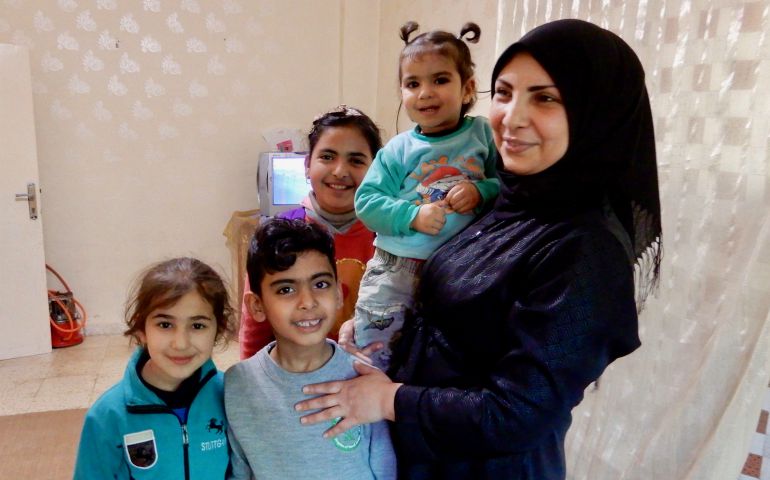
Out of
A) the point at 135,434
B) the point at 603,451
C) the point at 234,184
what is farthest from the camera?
the point at 234,184

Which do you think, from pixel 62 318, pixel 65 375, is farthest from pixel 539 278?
pixel 62 318

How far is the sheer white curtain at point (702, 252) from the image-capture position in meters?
1.36

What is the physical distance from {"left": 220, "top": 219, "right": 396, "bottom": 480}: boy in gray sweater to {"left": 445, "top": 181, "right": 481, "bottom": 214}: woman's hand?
0.30 metres

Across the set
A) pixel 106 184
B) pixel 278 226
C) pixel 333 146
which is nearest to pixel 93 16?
pixel 106 184

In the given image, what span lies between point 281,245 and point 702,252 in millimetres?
1168

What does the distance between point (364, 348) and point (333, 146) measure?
1.97ft

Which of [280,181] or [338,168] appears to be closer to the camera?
[338,168]

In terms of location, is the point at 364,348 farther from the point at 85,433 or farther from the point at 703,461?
the point at 703,461

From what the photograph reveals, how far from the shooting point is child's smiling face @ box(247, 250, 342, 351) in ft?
3.60

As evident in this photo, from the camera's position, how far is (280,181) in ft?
12.9

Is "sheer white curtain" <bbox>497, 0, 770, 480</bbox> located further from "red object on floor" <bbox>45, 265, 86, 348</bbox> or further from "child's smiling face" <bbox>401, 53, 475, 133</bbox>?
"red object on floor" <bbox>45, 265, 86, 348</bbox>

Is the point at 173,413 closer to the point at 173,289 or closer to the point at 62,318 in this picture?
the point at 173,289

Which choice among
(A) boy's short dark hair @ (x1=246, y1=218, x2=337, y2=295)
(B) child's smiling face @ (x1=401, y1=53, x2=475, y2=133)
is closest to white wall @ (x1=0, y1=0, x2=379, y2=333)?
(B) child's smiling face @ (x1=401, y1=53, x2=475, y2=133)

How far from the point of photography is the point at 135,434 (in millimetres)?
1063
